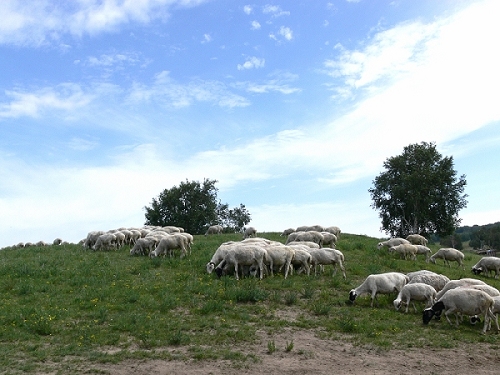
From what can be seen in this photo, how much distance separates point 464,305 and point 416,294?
85.2 inches

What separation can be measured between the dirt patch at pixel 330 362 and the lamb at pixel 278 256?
725 cm

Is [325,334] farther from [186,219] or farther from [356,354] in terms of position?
[186,219]

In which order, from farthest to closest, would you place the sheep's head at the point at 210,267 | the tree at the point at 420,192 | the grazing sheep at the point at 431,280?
1. the tree at the point at 420,192
2. the sheep's head at the point at 210,267
3. the grazing sheep at the point at 431,280

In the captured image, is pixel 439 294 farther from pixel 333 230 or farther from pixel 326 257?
pixel 333 230

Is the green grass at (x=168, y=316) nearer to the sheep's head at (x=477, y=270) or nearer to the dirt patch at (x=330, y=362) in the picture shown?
the dirt patch at (x=330, y=362)

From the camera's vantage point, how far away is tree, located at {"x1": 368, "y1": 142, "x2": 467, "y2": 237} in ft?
187

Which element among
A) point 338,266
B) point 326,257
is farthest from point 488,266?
point 326,257

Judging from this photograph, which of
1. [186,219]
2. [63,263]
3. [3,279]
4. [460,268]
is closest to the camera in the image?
[3,279]

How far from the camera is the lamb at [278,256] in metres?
20.3

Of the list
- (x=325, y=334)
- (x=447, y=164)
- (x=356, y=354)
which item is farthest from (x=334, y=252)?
(x=447, y=164)

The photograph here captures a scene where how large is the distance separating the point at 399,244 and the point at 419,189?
96.8 feet

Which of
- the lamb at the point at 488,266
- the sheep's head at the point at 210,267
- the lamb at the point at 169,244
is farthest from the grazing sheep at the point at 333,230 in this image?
the sheep's head at the point at 210,267

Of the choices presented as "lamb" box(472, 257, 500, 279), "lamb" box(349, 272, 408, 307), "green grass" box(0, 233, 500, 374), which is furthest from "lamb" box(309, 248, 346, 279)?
"lamb" box(472, 257, 500, 279)

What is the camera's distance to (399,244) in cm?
3014
